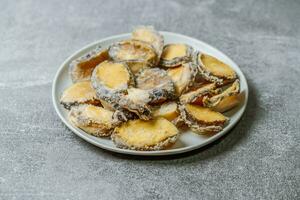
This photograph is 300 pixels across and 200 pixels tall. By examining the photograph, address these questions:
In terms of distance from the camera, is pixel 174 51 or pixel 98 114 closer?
pixel 98 114

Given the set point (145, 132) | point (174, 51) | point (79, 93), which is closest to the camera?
point (145, 132)

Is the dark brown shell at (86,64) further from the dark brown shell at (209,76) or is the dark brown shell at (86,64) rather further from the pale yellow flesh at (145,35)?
the dark brown shell at (209,76)

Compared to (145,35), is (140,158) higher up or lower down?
lower down

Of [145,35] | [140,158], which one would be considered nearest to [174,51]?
[145,35]

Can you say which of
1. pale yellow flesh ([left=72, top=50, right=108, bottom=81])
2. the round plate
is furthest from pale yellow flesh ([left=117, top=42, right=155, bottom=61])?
the round plate

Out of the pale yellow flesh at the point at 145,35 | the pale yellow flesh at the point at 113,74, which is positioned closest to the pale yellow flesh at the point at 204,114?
the pale yellow flesh at the point at 113,74

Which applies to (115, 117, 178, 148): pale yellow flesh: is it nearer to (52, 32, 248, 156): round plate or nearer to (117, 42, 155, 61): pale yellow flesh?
(52, 32, 248, 156): round plate

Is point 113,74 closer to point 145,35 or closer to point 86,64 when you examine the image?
point 86,64
